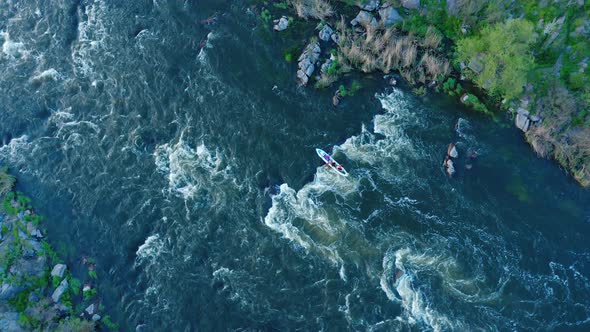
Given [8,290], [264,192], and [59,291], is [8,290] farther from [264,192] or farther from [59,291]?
[264,192]

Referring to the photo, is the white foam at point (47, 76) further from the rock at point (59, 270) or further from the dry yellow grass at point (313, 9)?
the dry yellow grass at point (313, 9)

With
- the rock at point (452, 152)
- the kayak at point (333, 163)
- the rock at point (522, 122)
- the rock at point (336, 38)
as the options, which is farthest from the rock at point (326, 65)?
the rock at point (522, 122)

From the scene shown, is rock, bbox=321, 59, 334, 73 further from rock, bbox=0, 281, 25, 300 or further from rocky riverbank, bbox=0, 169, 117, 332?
rock, bbox=0, 281, 25, 300

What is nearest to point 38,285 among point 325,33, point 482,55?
point 325,33

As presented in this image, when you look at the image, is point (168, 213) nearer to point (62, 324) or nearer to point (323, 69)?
point (62, 324)

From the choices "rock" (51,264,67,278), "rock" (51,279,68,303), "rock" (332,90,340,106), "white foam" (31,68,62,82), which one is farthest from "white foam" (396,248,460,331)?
"white foam" (31,68,62,82)

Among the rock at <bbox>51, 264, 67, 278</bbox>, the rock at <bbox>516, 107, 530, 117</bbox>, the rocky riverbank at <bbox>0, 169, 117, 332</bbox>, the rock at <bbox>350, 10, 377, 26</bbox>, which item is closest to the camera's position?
the rocky riverbank at <bbox>0, 169, 117, 332</bbox>
